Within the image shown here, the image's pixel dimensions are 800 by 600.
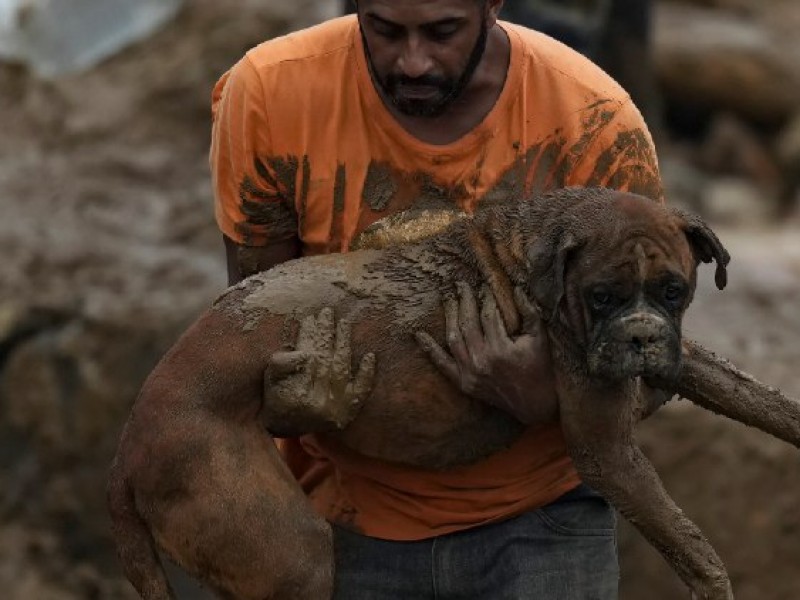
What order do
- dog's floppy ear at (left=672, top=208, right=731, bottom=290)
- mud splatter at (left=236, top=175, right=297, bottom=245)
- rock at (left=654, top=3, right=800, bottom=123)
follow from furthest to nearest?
rock at (left=654, top=3, right=800, bottom=123) < mud splatter at (left=236, top=175, right=297, bottom=245) < dog's floppy ear at (left=672, top=208, right=731, bottom=290)

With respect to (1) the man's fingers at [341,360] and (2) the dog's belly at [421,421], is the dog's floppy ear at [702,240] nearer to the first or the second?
(2) the dog's belly at [421,421]

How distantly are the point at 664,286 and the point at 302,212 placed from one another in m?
0.99

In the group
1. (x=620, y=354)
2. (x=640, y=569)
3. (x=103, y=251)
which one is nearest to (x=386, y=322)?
(x=620, y=354)

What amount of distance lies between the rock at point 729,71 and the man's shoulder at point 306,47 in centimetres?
786

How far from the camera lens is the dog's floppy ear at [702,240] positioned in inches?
154

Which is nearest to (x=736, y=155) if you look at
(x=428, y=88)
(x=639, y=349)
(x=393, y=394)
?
(x=428, y=88)

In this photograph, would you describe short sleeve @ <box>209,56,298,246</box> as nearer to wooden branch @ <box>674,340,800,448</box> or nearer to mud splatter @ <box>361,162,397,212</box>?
mud splatter @ <box>361,162,397,212</box>

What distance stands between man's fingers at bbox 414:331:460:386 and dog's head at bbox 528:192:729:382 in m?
0.25

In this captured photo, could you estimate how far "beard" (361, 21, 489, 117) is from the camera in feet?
13.3

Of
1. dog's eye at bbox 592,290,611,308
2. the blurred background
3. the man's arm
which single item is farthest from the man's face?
the blurred background

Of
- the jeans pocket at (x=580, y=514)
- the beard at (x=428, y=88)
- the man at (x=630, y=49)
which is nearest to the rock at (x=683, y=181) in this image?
the man at (x=630, y=49)

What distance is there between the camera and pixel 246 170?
432 cm

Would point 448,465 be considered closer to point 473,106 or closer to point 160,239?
→ point 473,106

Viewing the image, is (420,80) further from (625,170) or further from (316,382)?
(316,382)
